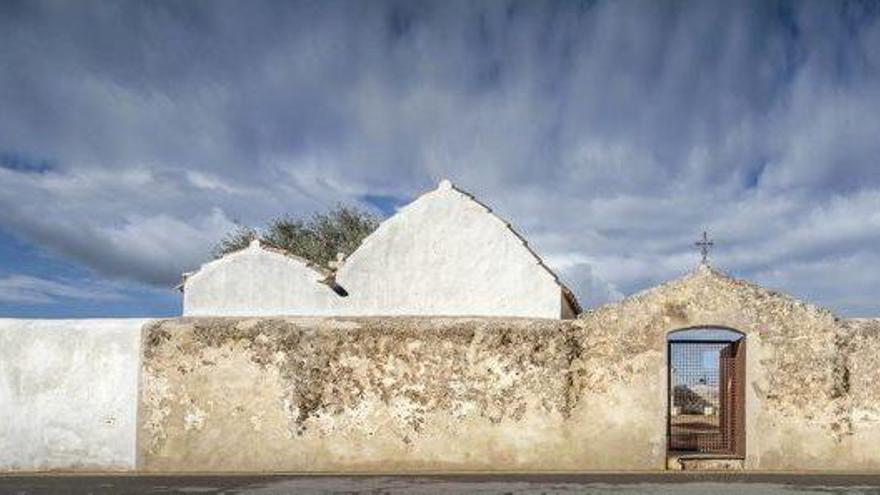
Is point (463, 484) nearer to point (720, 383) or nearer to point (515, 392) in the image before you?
point (515, 392)

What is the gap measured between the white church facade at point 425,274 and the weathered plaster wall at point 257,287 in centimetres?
3

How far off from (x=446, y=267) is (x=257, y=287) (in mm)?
5194

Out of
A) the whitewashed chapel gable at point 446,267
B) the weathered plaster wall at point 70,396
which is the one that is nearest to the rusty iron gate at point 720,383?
the whitewashed chapel gable at point 446,267

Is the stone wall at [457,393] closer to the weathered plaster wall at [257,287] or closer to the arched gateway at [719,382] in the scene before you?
the arched gateway at [719,382]

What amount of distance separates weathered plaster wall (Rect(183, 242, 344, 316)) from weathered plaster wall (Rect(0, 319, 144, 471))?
26.0 feet

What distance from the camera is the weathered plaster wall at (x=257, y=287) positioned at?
917 inches

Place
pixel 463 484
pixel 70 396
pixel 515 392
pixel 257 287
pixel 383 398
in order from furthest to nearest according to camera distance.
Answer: pixel 257 287 → pixel 70 396 → pixel 383 398 → pixel 515 392 → pixel 463 484

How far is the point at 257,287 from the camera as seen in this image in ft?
77.5

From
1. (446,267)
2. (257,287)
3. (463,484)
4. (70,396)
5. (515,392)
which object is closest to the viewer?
(463,484)

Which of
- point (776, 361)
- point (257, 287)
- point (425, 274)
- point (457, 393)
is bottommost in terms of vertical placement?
point (457, 393)

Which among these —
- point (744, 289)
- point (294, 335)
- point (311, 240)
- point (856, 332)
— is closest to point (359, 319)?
point (294, 335)

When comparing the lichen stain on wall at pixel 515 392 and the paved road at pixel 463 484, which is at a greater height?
the lichen stain on wall at pixel 515 392

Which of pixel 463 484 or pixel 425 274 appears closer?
pixel 463 484

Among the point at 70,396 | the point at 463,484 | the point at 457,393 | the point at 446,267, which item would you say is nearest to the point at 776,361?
the point at 457,393
